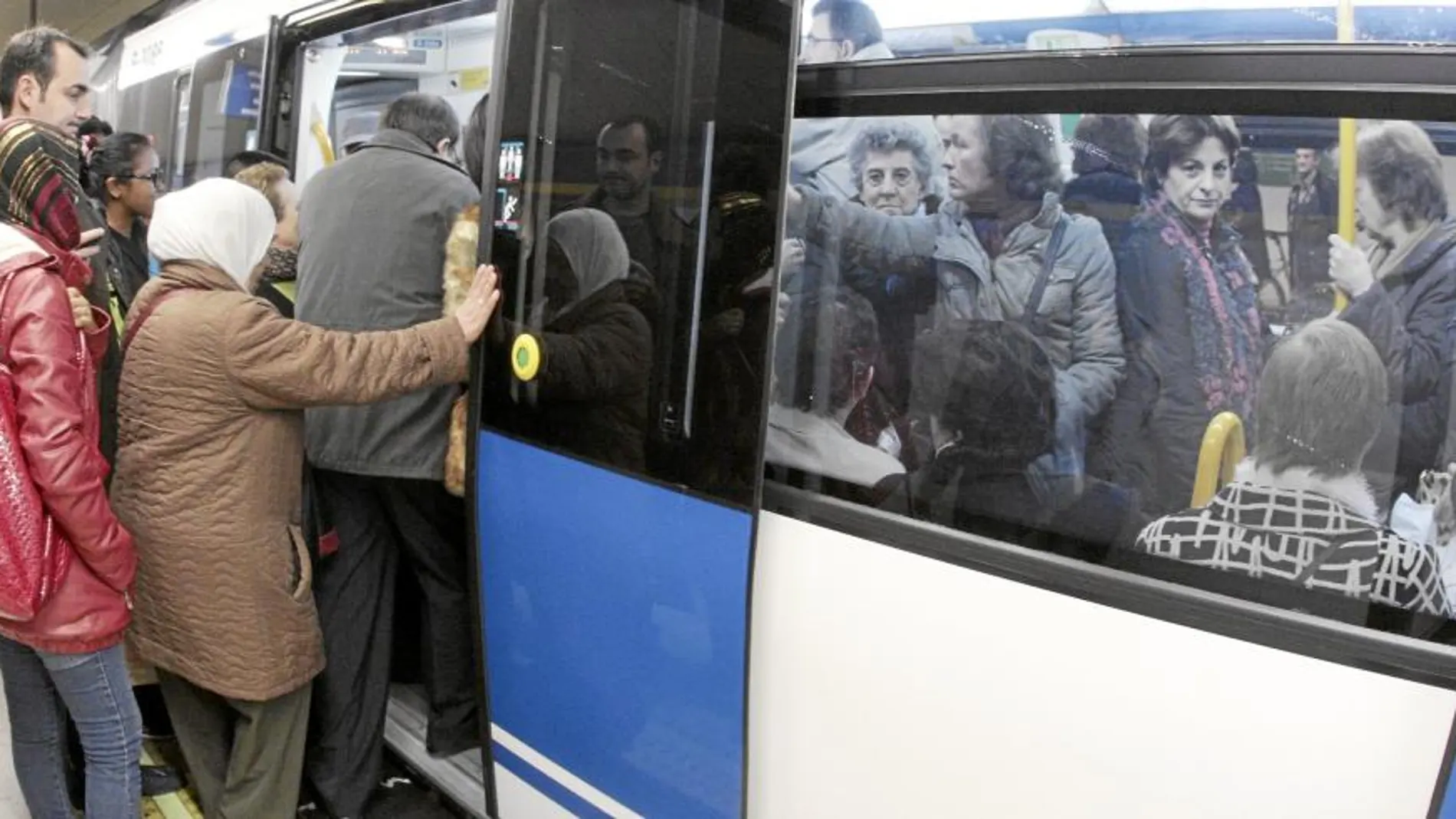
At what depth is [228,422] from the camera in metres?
2.66

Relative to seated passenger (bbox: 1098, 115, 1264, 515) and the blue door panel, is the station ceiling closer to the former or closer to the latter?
the blue door panel

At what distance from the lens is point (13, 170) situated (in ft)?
9.45

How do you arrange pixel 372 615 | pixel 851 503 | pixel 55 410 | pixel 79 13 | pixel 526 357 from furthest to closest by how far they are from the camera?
pixel 79 13 < pixel 372 615 < pixel 526 357 < pixel 55 410 < pixel 851 503

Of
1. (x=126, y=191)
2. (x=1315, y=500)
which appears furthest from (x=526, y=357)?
(x=126, y=191)

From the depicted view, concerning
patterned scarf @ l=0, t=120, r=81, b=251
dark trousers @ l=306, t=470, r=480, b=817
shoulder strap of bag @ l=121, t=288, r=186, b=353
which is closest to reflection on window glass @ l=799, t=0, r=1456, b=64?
shoulder strap of bag @ l=121, t=288, r=186, b=353

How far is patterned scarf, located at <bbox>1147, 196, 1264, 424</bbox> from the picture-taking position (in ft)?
5.65

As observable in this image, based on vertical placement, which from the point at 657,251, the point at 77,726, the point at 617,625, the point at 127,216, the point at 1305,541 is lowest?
the point at 77,726

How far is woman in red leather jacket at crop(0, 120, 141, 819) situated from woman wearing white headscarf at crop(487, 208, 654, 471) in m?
0.84

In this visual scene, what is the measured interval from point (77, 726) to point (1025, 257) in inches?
84.7

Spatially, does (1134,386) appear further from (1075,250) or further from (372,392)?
(372,392)

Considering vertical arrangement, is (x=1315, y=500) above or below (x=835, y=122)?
below

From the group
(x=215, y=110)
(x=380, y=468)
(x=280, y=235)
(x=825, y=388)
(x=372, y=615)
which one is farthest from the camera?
(x=215, y=110)

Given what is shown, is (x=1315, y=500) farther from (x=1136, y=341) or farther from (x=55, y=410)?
→ (x=55, y=410)

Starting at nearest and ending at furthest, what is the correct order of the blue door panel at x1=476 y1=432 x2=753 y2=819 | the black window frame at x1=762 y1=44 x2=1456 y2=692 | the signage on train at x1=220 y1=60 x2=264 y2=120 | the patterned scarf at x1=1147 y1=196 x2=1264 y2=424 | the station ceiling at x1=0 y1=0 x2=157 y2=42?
the black window frame at x1=762 y1=44 x2=1456 y2=692
the patterned scarf at x1=1147 y1=196 x2=1264 y2=424
the blue door panel at x1=476 y1=432 x2=753 y2=819
the signage on train at x1=220 y1=60 x2=264 y2=120
the station ceiling at x1=0 y1=0 x2=157 y2=42
